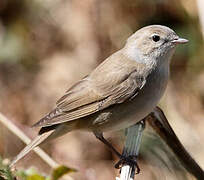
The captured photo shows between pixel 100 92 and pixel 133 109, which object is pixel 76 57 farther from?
pixel 133 109

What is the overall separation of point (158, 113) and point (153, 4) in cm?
292

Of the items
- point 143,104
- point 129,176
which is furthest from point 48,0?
point 129,176

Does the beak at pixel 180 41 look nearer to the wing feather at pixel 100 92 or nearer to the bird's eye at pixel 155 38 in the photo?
the bird's eye at pixel 155 38

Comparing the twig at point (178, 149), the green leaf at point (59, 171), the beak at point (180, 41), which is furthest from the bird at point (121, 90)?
the green leaf at point (59, 171)

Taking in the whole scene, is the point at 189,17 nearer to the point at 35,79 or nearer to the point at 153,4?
the point at 153,4

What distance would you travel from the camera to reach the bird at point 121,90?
3.85 meters

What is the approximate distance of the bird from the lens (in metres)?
3.85

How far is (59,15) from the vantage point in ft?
21.8

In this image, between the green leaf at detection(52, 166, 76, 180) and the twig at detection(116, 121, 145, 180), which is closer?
the green leaf at detection(52, 166, 76, 180)

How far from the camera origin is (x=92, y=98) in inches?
159

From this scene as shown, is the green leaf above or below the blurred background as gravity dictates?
below

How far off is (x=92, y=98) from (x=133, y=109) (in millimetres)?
413

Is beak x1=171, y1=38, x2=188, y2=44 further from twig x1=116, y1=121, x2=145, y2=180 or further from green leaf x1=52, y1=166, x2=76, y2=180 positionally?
green leaf x1=52, y1=166, x2=76, y2=180

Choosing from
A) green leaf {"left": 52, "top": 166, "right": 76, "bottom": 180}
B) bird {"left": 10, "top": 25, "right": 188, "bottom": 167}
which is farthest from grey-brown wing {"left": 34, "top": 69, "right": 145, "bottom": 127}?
green leaf {"left": 52, "top": 166, "right": 76, "bottom": 180}
